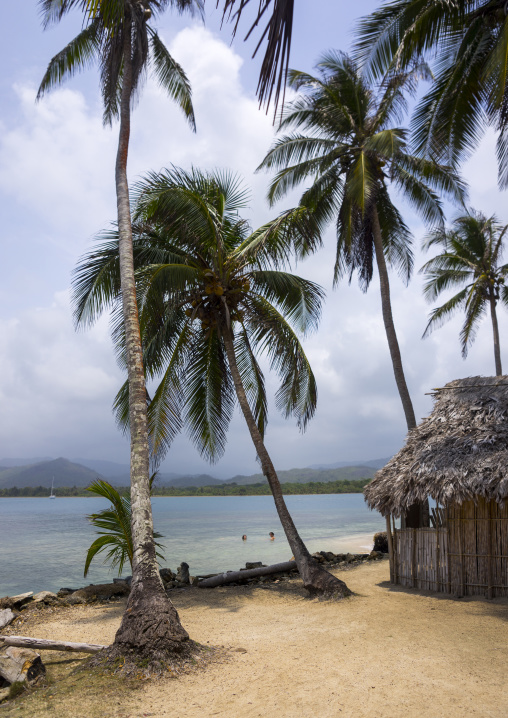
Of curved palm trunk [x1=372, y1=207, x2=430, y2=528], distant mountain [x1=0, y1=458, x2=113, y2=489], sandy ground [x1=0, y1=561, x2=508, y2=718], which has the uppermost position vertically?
curved palm trunk [x1=372, y1=207, x2=430, y2=528]

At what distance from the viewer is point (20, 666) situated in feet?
16.8

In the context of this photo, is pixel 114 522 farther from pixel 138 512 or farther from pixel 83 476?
pixel 83 476

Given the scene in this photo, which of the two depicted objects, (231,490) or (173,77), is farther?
(231,490)

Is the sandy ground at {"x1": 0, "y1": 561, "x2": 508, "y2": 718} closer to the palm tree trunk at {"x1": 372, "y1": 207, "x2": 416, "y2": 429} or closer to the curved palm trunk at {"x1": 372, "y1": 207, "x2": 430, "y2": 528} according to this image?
the curved palm trunk at {"x1": 372, "y1": 207, "x2": 430, "y2": 528}

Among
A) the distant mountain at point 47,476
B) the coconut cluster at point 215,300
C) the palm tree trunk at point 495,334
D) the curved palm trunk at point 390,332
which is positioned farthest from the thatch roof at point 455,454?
the distant mountain at point 47,476

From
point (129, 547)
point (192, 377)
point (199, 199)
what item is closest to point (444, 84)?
point (199, 199)

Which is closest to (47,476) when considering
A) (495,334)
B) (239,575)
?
(495,334)

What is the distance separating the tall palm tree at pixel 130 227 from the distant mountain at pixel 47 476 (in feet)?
503

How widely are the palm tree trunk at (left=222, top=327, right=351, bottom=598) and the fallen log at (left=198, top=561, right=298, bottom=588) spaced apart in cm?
177

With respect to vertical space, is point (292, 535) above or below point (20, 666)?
above

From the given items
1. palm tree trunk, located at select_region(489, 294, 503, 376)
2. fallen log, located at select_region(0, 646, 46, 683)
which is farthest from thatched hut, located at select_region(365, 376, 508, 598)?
palm tree trunk, located at select_region(489, 294, 503, 376)

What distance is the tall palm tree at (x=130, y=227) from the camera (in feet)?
18.4

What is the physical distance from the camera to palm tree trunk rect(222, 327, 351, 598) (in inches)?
355

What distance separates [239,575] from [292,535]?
2.12 m
